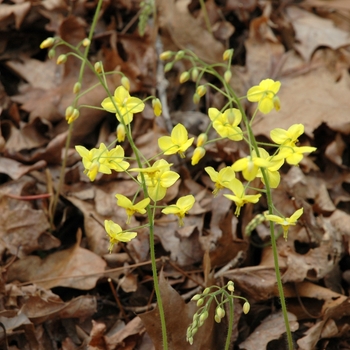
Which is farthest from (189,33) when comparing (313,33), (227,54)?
(227,54)

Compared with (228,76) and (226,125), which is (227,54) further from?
(226,125)

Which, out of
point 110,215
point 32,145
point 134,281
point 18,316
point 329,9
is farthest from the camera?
point 329,9

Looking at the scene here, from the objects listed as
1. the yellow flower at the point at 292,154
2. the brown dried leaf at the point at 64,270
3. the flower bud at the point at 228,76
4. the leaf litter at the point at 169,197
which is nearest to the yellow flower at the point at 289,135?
the yellow flower at the point at 292,154

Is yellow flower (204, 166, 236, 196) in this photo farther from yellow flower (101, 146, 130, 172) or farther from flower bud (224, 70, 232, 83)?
flower bud (224, 70, 232, 83)

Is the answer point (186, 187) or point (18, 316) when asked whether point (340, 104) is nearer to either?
point (186, 187)

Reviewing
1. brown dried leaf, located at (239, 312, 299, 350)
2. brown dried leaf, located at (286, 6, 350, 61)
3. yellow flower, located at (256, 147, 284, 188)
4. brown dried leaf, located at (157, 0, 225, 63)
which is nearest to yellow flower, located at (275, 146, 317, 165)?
yellow flower, located at (256, 147, 284, 188)

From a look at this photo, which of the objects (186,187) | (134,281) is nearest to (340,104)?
(186,187)

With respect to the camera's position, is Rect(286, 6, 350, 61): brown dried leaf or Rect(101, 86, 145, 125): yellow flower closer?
Rect(101, 86, 145, 125): yellow flower

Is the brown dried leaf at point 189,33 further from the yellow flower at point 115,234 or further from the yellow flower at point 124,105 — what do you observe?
the yellow flower at point 115,234
